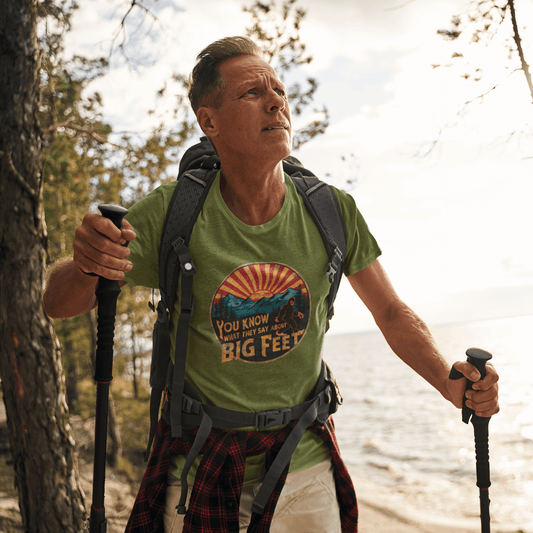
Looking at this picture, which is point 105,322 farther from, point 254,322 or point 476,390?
point 476,390

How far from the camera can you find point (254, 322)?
197 cm

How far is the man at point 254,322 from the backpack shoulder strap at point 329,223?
0.04 m

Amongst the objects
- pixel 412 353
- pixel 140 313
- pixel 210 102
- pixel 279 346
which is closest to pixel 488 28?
pixel 210 102

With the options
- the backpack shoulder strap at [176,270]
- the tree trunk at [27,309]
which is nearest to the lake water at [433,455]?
the backpack shoulder strap at [176,270]

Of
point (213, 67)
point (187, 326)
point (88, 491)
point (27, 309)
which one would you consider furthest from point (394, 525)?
point (213, 67)

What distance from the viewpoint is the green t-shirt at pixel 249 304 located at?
1929 millimetres

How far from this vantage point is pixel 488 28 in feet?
14.9

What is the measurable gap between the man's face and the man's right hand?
82cm

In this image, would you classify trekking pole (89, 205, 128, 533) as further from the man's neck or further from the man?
the man's neck

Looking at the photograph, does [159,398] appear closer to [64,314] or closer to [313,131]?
[64,314]

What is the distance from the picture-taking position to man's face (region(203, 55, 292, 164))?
2.08 m

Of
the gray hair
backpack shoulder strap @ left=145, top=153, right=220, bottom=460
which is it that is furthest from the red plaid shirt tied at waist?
the gray hair

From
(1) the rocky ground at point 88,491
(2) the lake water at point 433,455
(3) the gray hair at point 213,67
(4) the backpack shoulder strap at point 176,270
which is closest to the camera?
(4) the backpack shoulder strap at point 176,270

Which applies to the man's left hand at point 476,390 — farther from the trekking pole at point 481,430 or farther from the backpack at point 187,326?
the backpack at point 187,326
